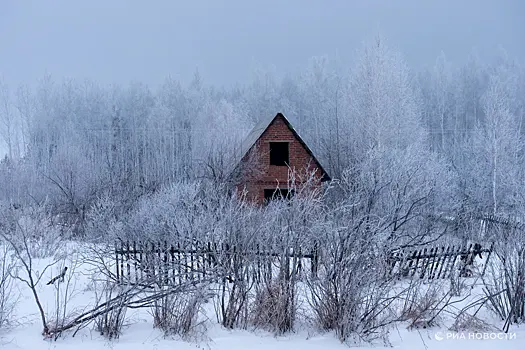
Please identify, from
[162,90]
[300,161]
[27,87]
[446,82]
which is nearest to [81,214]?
[300,161]

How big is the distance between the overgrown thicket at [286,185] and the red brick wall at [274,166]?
1.06 meters

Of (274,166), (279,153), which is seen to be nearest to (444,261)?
(274,166)

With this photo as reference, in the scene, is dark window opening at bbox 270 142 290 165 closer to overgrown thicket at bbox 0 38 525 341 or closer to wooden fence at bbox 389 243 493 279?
overgrown thicket at bbox 0 38 525 341

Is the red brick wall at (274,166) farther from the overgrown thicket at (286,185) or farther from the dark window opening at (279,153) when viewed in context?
the overgrown thicket at (286,185)

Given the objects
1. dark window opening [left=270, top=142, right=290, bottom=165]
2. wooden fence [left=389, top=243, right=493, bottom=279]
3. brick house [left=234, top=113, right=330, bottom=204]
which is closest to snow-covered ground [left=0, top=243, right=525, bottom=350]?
wooden fence [left=389, top=243, right=493, bottom=279]

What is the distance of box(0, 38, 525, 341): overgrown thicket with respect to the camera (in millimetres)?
6312

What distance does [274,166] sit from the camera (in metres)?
18.3

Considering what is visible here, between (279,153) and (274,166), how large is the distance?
1.00 meters

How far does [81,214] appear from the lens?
18.0 m

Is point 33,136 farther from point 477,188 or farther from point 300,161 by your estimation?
point 477,188

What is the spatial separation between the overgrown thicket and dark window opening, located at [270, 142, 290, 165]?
4.64ft

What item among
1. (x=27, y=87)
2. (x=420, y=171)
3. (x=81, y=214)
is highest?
(x=27, y=87)

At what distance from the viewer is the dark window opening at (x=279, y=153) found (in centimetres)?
1873

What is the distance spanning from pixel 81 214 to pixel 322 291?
46.7 ft
